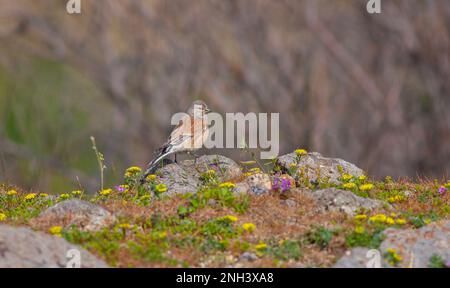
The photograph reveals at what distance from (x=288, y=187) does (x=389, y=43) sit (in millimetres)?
14374

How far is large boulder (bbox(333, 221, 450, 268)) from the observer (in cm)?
708

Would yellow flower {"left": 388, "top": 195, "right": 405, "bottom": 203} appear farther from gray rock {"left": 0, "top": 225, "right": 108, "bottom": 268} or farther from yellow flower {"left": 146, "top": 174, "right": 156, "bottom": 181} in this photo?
gray rock {"left": 0, "top": 225, "right": 108, "bottom": 268}

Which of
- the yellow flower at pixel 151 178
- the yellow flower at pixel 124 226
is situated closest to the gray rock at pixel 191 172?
the yellow flower at pixel 151 178

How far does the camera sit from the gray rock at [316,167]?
373 inches

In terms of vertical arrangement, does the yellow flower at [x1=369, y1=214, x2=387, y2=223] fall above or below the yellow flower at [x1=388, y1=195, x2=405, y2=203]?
below

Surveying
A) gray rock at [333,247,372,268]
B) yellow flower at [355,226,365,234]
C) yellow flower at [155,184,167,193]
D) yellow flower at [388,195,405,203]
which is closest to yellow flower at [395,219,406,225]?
yellow flower at [355,226,365,234]

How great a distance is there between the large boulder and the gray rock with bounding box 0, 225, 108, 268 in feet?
7.04

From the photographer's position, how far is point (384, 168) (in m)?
22.0

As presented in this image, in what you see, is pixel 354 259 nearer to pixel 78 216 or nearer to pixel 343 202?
pixel 343 202

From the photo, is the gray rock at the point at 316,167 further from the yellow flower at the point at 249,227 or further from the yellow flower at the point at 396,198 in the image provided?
the yellow flower at the point at 249,227

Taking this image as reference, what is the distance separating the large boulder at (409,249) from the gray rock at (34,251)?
84.5 inches

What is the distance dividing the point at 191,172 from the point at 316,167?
1.47 metres
